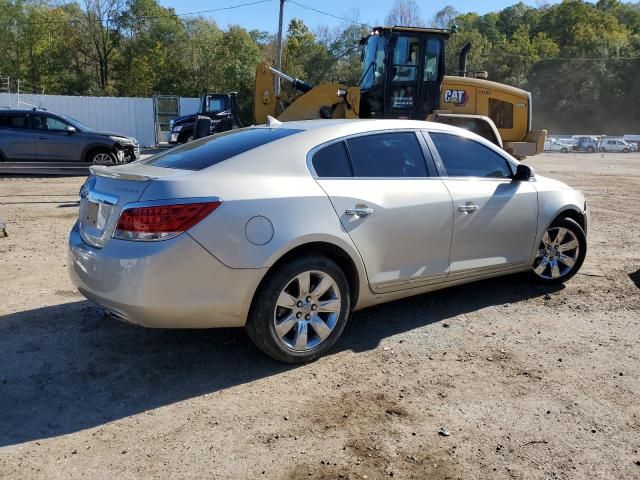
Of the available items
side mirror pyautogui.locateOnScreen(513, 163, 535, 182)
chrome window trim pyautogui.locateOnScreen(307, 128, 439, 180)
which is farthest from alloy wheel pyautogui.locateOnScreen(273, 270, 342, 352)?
side mirror pyautogui.locateOnScreen(513, 163, 535, 182)

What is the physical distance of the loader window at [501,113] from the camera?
13344 mm

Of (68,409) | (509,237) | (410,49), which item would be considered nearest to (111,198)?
(68,409)

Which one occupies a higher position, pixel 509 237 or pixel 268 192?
pixel 268 192

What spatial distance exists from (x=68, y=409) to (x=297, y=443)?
135 cm

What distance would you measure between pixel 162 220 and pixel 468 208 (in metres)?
2.48

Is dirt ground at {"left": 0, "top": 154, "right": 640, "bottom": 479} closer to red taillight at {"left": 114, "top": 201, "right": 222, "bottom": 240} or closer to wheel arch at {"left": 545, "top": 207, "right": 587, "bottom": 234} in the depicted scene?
wheel arch at {"left": 545, "top": 207, "right": 587, "bottom": 234}

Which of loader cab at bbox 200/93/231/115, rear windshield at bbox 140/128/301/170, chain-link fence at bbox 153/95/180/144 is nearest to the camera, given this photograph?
rear windshield at bbox 140/128/301/170

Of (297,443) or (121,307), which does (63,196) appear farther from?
(297,443)

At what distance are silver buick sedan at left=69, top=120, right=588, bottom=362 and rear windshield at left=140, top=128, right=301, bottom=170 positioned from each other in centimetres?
2

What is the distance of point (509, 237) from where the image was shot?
16.6 feet

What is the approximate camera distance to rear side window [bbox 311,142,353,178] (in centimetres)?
403

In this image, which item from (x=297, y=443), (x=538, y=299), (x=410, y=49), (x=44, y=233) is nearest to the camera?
(x=297, y=443)

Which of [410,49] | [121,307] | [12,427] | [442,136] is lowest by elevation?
[12,427]

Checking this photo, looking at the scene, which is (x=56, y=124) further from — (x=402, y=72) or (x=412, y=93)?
(x=412, y=93)
